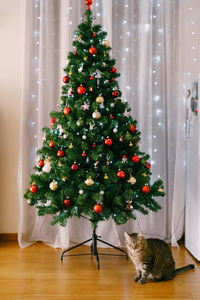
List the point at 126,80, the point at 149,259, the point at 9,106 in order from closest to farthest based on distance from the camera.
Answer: the point at 149,259 → the point at 126,80 → the point at 9,106

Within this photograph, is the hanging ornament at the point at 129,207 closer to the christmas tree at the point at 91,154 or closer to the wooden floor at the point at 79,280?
the christmas tree at the point at 91,154

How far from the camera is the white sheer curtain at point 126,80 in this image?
2.94 m

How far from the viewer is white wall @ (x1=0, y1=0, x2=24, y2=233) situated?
10.1 feet

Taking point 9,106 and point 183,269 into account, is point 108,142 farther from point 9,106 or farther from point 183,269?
point 9,106

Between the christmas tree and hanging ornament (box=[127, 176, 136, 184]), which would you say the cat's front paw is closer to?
the christmas tree

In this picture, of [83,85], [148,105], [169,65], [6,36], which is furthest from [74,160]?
[6,36]

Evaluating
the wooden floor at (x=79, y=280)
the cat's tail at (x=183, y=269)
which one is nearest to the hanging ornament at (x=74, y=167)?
the wooden floor at (x=79, y=280)

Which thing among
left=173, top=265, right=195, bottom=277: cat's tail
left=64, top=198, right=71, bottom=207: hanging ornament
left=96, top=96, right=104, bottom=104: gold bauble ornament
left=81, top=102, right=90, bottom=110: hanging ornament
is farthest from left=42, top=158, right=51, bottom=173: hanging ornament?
left=173, top=265, right=195, bottom=277: cat's tail

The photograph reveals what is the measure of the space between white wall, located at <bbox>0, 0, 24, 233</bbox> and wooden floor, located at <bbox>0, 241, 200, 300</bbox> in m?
0.50

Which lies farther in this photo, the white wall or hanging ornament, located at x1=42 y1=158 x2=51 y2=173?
the white wall

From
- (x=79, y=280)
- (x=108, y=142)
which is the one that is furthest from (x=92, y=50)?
(x=79, y=280)

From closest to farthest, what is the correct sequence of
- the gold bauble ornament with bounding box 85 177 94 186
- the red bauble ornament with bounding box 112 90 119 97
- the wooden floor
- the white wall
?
the wooden floor → the gold bauble ornament with bounding box 85 177 94 186 → the red bauble ornament with bounding box 112 90 119 97 → the white wall

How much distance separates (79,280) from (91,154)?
871 mm

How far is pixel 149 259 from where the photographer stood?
6.72ft
